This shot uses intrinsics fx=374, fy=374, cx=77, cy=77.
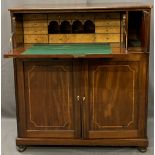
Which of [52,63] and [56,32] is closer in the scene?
[52,63]

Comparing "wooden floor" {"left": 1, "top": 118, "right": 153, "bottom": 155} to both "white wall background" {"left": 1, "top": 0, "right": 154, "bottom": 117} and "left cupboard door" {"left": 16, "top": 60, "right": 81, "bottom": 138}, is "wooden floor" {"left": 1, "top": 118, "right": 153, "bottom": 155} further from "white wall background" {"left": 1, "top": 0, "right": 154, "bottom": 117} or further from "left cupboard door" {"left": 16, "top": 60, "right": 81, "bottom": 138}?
"white wall background" {"left": 1, "top": 0, "right": 154, "bottom": 117}

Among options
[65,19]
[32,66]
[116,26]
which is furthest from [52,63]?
[116,26]

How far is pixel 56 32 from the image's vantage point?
2.79 m

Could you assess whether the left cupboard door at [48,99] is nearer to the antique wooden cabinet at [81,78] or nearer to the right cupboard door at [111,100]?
the antique wooden cabinet at [81,78]

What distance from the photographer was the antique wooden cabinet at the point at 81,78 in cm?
257

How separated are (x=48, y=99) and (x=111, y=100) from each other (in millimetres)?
451

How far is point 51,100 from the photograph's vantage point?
2.68m

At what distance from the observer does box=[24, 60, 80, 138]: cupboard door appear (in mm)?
2611

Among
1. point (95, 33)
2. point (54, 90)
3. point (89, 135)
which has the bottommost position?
point (89, 135)

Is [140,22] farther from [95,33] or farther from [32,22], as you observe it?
[32,22]

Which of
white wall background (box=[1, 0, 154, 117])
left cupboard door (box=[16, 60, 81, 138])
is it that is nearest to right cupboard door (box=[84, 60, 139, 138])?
left cupboard door (box=[16, 60, 81, 138])

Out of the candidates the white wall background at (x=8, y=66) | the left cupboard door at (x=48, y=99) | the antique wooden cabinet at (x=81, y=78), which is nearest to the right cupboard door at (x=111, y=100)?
the antique wooden cabinet at (x=81, y=78)

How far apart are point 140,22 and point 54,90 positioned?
774 mm

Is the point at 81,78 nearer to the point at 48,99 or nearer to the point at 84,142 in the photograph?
the point at 48,99
